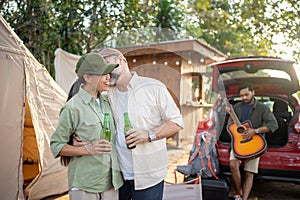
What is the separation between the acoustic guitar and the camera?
379 cm

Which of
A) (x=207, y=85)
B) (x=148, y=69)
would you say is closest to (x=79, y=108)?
(x=148, y=69)

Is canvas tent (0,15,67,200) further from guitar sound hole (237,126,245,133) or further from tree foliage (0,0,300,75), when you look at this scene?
tree foliage (0,0,300,75)

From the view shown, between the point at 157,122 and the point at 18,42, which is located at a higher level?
the point at 18,42

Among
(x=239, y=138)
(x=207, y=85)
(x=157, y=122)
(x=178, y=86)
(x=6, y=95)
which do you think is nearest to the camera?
(x=157, y=122)

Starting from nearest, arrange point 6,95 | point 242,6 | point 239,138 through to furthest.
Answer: point 6,95, point 239,138, point 242,6

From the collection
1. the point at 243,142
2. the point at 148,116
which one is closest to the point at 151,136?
the point at 148,116

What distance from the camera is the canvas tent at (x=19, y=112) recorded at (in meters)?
3.18

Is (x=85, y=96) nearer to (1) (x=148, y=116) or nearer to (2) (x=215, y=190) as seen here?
(1) (x=148, y=116)

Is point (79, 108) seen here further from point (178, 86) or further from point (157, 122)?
point (178, 86)

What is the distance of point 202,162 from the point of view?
4.07m

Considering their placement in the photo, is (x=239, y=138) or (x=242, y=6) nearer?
(x=239, y=138)

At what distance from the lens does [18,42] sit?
3.32 metres

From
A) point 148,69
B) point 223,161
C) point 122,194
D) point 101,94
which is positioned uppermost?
point 148,69

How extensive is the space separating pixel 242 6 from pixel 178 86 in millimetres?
6971
